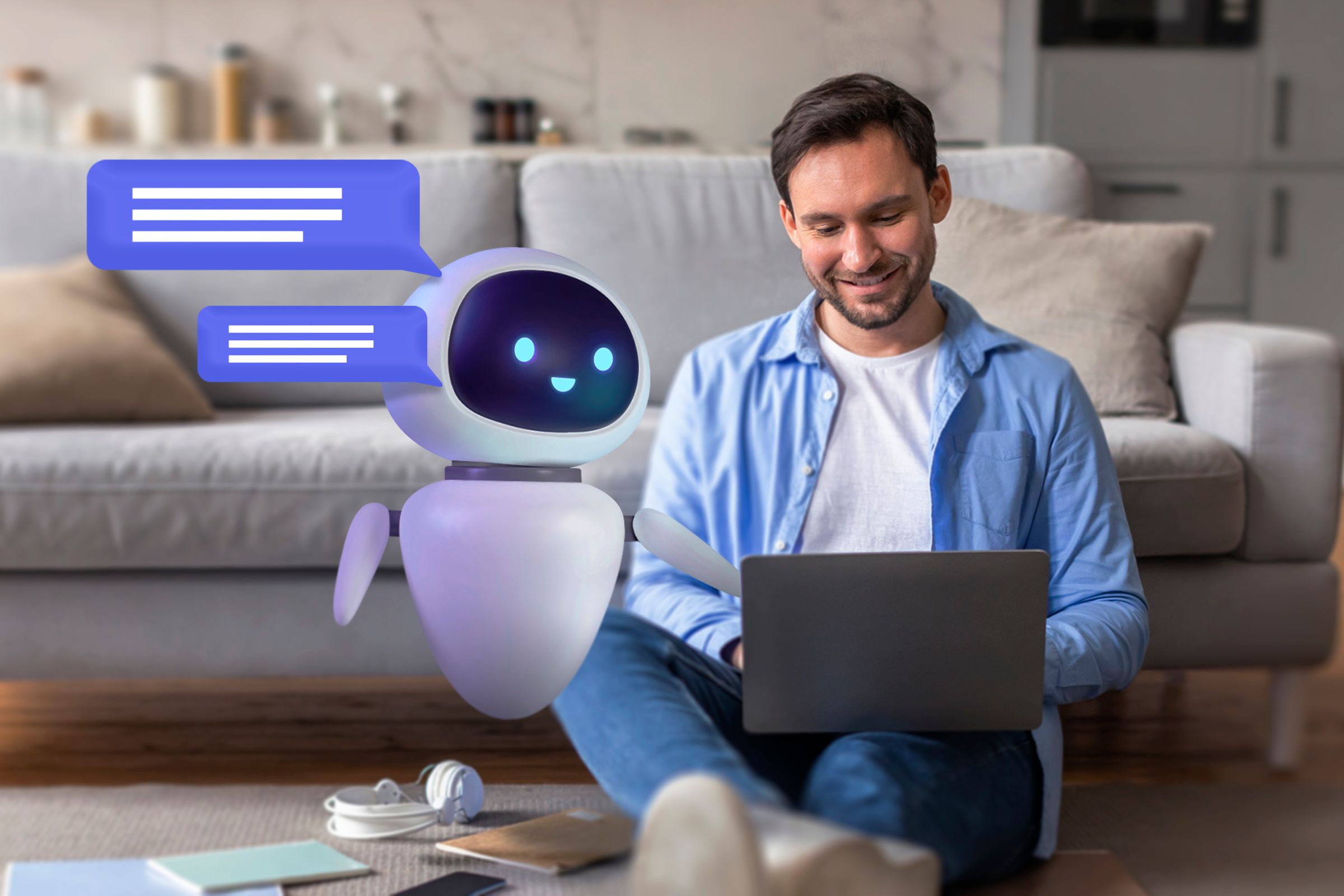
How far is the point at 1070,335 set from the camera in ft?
4.27

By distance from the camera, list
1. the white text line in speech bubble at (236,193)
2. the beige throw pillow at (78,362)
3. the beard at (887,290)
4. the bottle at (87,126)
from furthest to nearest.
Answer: the bottle at (87,126)
the beige throw pillow at (78,362)
the beard at (887,290)
the white text line in speech bubble at (236,193)

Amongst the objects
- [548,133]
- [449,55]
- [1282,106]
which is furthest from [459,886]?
[1282,106]

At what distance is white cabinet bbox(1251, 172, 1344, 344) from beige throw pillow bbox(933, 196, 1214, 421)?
1.83m

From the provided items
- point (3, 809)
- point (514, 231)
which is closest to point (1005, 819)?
point (3, 809)

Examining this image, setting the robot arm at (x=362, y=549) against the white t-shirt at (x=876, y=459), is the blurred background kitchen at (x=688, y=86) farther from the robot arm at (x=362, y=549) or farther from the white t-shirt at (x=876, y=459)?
the robot arm at (x=362, y=549)

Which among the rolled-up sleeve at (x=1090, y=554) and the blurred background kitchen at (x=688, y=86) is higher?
the blurred background kitchen at (x=688, y=86)

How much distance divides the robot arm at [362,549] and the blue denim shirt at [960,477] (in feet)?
0.66

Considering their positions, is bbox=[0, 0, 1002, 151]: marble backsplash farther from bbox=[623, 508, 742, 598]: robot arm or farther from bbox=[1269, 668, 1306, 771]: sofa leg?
bbox=[623, 508, 742, 598]: robot arm

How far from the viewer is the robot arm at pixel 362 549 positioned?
2.72ft

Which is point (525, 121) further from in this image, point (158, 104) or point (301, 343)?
point (301, 343)

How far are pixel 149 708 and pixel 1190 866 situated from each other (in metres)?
1.18

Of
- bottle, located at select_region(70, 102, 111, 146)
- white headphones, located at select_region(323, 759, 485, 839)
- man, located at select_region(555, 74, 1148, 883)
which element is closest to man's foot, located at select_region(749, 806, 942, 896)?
man, located at select_region(555, 74, 1148, 883)

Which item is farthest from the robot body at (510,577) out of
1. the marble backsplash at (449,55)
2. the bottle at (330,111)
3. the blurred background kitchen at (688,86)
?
the bottle at (330,111)

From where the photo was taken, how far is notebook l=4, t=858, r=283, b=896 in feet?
2.43
